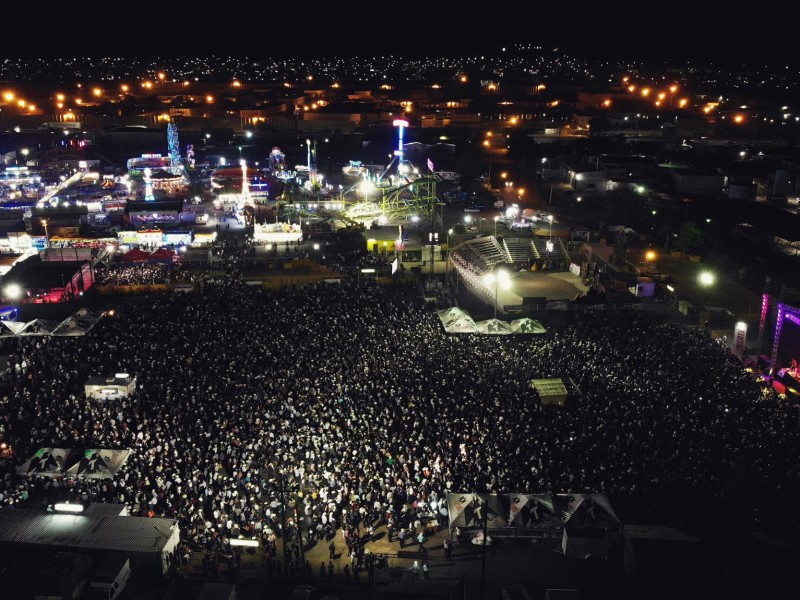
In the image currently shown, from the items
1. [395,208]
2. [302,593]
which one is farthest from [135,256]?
[302,593]

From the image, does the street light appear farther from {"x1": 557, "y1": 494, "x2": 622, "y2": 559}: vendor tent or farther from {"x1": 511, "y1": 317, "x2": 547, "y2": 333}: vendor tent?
{"x1": 557, "y1": 494, "x2": 622, "y2": 559}: vendor tent

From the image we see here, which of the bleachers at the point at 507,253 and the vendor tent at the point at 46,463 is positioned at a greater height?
the vendor tent at the point at 46,463

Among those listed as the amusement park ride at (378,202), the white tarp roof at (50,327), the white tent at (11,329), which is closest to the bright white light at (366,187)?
the amusement park ride at (378,202)

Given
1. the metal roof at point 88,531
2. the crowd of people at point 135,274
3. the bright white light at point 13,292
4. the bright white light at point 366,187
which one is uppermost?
the bright white light at point 366,187

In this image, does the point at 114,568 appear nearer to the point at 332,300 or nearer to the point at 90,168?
the point at 332,300

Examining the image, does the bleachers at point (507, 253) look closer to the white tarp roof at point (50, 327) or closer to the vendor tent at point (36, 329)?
the white tarp roof at point (50, 327)

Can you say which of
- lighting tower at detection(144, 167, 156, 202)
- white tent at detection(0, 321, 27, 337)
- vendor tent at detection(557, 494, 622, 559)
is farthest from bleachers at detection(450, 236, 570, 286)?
lighting tower at detection(144, 167, 156, 202)
